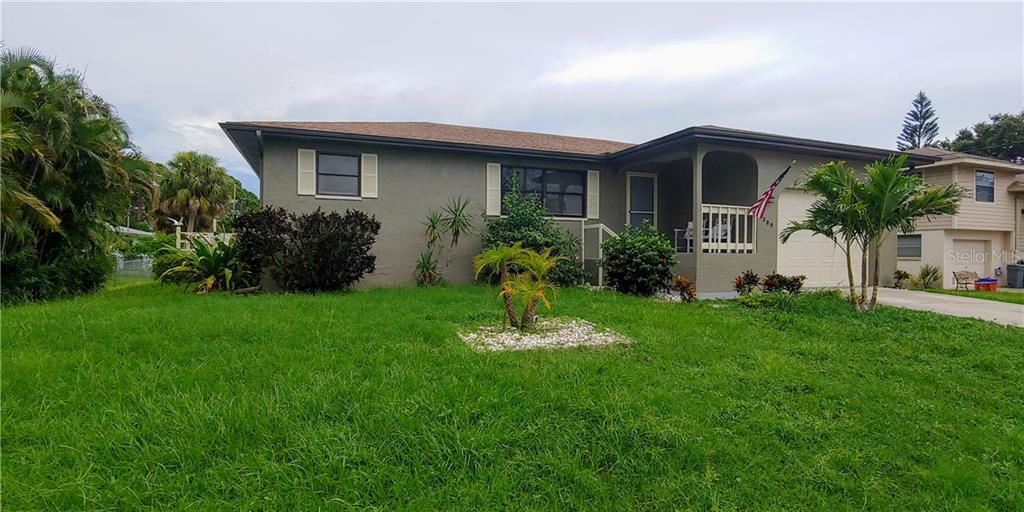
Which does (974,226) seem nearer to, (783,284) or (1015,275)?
(1015,275)

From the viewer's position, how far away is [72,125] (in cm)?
809

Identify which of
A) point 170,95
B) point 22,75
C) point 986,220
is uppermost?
point 170,95

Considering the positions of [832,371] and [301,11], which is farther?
[301,11]

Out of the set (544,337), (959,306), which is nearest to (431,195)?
(544,337)

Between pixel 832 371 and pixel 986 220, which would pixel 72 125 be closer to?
pixel 832 371

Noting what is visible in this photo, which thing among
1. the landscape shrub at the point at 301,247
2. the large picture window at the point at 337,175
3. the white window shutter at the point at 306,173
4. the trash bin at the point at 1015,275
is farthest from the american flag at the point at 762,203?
the trash bin at the point at 1015,275

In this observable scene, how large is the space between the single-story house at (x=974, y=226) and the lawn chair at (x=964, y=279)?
44 centimetres

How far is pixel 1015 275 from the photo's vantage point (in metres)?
16.8

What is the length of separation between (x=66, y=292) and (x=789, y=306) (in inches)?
494

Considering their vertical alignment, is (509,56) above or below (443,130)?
above

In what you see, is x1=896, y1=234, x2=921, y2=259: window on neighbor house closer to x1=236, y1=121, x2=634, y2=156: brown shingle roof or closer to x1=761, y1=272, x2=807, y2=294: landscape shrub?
x1=761, y1=272, x2=807, y2=294: landscape shrub

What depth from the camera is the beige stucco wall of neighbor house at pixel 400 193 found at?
1000 centimetres

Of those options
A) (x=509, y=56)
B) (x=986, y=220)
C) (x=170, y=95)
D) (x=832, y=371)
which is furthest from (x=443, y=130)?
(x=986, y=220)

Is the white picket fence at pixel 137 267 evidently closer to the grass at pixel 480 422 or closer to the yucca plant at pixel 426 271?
the yucca plant at pixel 426 271
